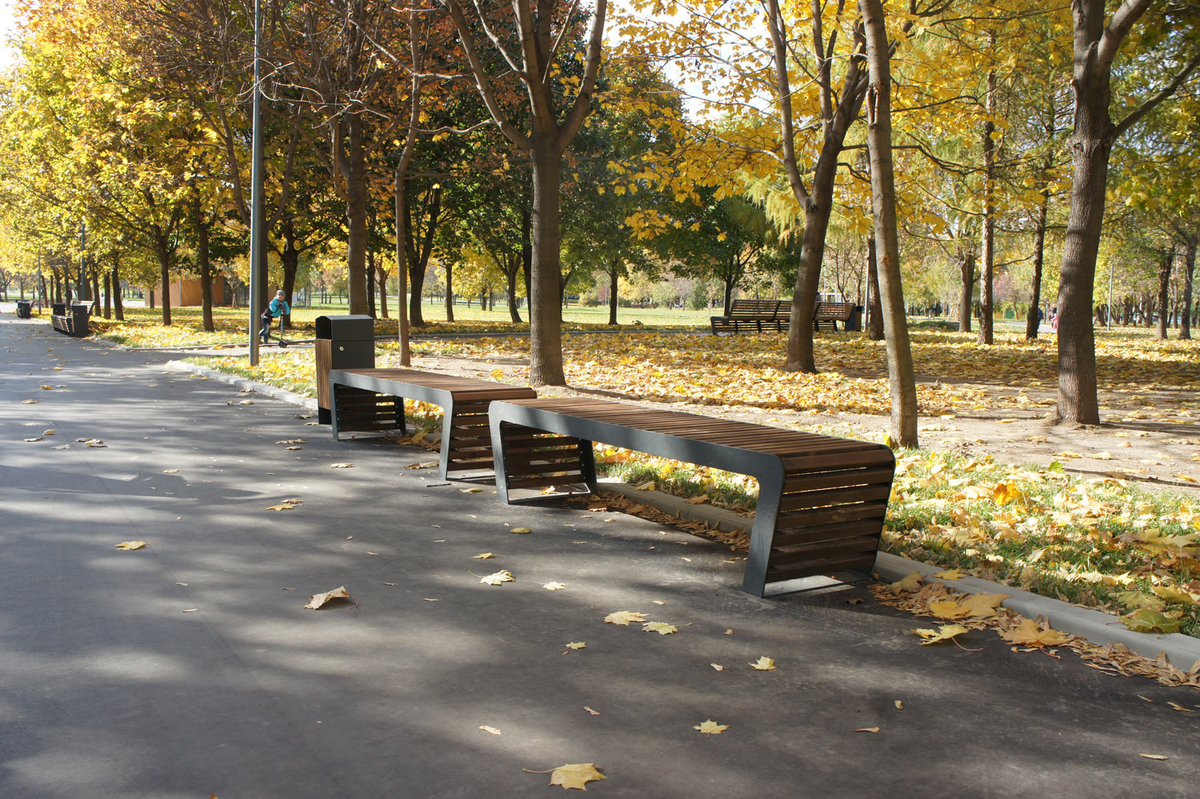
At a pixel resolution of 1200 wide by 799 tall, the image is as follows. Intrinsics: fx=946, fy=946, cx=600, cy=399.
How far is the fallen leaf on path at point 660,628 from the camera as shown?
167 inches

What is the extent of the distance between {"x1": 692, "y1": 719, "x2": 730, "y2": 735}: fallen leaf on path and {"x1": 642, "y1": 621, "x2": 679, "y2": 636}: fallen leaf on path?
0.93m

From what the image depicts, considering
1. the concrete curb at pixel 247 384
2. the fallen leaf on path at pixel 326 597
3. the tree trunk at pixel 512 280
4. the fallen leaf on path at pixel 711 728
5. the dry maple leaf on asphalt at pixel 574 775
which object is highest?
the tree trunk at pixel 512 280

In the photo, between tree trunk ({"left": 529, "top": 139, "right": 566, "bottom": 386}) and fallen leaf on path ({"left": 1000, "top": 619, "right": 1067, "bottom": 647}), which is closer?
fallen leaf on path ({"left": 1000, "top": 619, "right": 1067, "bottom": 647})

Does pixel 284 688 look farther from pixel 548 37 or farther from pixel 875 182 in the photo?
pixel 548 37

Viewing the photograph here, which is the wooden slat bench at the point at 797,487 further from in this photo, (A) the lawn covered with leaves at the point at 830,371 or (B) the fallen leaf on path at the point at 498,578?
(A) the lawn covered with leaves at the point at 830,371

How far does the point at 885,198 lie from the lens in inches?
318

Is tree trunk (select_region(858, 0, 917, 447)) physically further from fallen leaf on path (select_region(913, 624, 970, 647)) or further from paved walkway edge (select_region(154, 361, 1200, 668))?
fallen leaf on path (select_region(913, 624, 970, 647))

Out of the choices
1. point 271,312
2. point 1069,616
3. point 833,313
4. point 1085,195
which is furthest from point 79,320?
point 1069,616

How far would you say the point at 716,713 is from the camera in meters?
3.40

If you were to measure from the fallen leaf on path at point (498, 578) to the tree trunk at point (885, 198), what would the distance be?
4.33 m

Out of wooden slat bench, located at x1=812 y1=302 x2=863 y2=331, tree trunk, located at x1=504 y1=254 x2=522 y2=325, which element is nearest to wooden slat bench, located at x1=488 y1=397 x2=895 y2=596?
wooden slat bench, located at x1=812 y1=302 x2=863 y2=331

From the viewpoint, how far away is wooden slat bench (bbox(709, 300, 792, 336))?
3198 centimetres

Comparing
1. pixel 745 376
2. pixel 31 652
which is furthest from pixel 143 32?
pixel 31 652

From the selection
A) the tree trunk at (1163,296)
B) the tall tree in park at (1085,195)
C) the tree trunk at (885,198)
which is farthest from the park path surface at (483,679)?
the tree trunk at (1163,296)
